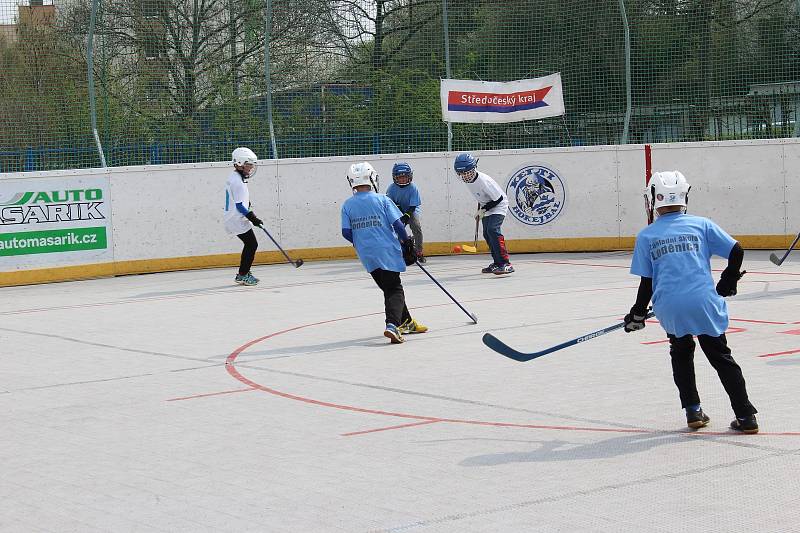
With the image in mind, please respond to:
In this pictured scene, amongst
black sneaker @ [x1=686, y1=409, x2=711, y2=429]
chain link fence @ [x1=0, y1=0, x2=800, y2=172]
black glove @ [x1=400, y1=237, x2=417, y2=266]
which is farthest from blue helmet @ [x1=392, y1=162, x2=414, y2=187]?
black sneaker @ [x1=686, y1=409, x2=711, y2=429]

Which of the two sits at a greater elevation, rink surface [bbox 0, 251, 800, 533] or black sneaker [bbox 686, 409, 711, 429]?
black sneaker [bbox 686, 409, 711, 429]

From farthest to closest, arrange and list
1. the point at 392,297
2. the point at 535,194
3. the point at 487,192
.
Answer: the point at 535,194 < the point at 487,192 < the point at 392,297

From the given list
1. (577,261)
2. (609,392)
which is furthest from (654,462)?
(577,261)

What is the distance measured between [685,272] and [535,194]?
13180 mm

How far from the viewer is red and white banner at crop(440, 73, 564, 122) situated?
20016 mm

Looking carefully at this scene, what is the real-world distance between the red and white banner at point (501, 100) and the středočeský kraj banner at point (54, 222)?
18.9 ft

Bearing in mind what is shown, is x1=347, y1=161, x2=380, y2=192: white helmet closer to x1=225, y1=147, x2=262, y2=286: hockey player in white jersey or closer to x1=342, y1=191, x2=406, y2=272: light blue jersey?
x1=342, y1=191, x2=406, y2=272: light blue jersey

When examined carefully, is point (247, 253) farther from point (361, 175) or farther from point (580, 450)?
point (580, 450)

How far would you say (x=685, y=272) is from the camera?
653cm

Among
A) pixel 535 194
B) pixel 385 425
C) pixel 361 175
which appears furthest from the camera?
pixel 535 194

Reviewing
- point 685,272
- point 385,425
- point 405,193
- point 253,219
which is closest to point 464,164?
point 405,193

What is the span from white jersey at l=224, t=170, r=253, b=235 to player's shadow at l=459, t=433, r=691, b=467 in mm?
10540

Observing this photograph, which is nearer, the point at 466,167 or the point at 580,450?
the point at 580,450

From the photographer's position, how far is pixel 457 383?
336 inches
